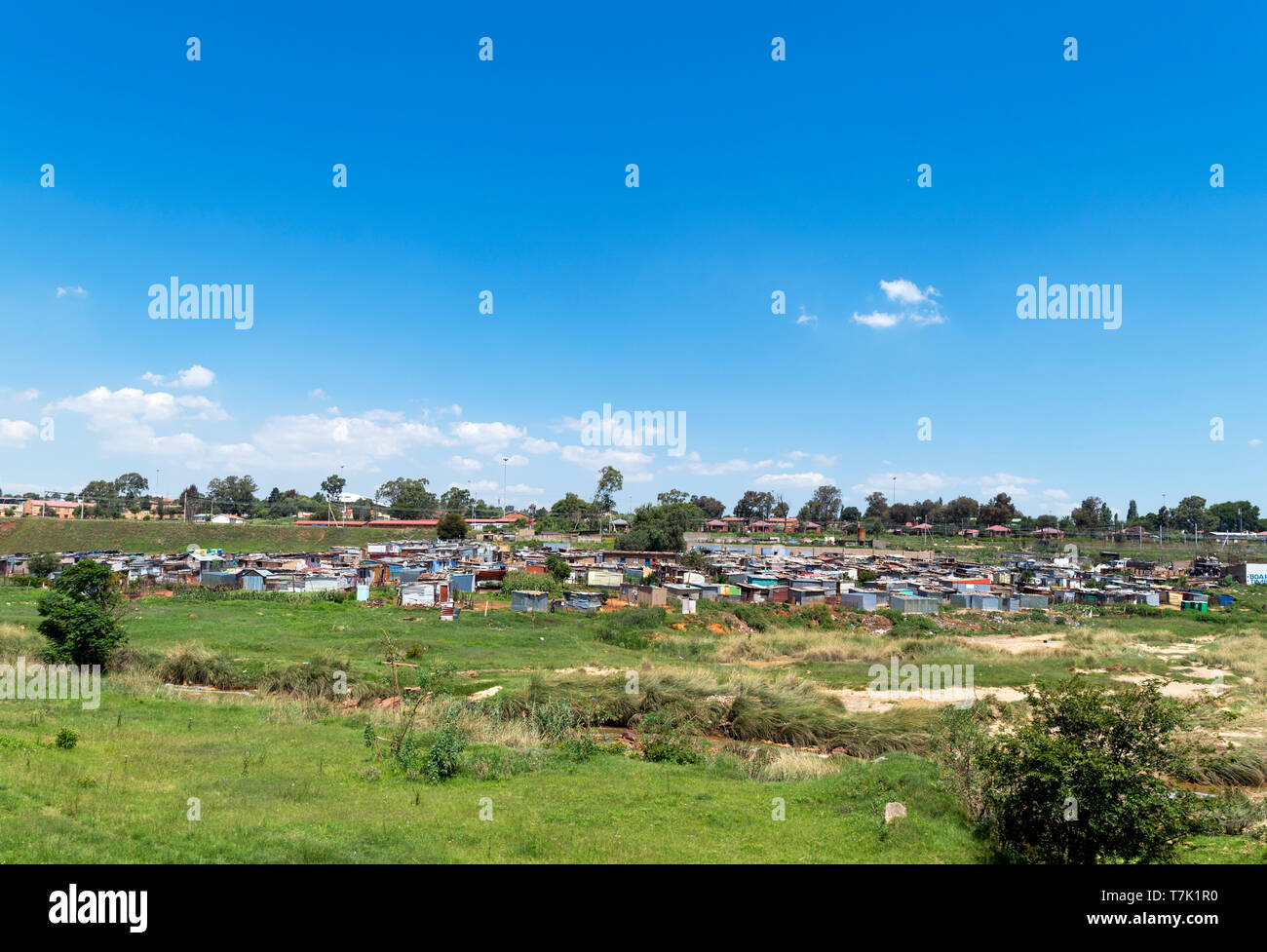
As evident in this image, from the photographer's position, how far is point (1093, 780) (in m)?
8.14

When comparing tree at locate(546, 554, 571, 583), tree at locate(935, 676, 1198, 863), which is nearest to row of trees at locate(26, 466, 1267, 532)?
tree at locate(546, 554, 571, 583)

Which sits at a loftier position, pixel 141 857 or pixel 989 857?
pixel 141 857

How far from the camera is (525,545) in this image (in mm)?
78438

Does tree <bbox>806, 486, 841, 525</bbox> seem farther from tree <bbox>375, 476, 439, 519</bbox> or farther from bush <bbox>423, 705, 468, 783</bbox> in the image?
bush <bbox>423, 705, 468, 783</bbox>

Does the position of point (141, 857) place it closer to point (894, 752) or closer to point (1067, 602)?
point (894, 752)

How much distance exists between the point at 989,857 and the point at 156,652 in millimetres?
24740

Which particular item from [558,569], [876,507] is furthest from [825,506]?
[558,569]

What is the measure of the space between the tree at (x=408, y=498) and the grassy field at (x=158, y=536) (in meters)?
33.7

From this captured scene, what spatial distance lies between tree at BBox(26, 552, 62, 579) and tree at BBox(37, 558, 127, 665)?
32269 mm

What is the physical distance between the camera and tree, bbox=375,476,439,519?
125750 mm

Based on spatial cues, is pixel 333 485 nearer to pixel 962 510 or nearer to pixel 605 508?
pixel 605 508

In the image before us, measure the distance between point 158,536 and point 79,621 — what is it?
68865 millimetres
